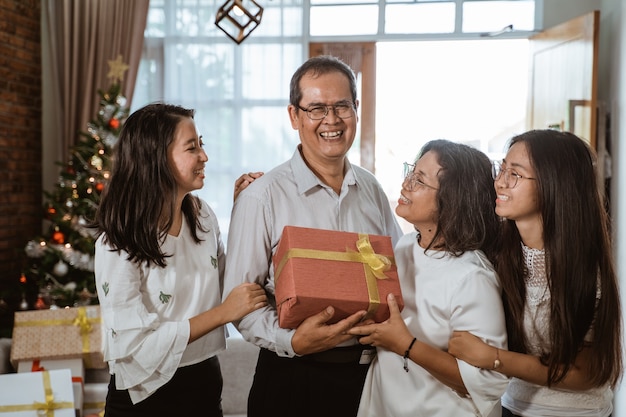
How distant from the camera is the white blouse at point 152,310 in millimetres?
1747

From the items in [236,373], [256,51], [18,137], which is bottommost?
[236,373]

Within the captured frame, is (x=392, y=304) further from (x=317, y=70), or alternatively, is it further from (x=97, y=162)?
(x=97, y=162)

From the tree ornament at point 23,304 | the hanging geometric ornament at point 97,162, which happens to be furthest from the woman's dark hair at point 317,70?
the tree ornament at point 23,304

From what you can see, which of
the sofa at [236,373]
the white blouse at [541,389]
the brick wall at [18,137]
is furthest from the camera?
the brick wall at [18,137]

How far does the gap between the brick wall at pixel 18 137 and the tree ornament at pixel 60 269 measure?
0.34 m

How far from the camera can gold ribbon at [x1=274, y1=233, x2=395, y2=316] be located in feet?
4.90

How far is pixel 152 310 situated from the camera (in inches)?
71.4

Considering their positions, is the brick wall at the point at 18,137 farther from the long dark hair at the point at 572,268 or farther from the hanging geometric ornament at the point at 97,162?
the long dark hair at the point at 572,268

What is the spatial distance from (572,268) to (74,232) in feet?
10.8

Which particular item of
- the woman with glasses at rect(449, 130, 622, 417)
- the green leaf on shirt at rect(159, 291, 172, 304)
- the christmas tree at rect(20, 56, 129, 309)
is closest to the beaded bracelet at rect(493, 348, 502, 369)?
the woman with glasses at rect(449, 130, 622, 417)

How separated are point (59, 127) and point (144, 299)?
12.1ft

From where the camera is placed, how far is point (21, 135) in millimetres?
4684

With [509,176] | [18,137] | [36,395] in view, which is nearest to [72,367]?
[36,395]

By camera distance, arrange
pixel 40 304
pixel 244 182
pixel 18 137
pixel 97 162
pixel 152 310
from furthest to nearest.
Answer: pixel 18 137
pixel 97 162
pixel 40 304
pixel 244 182
pixel 152 310
